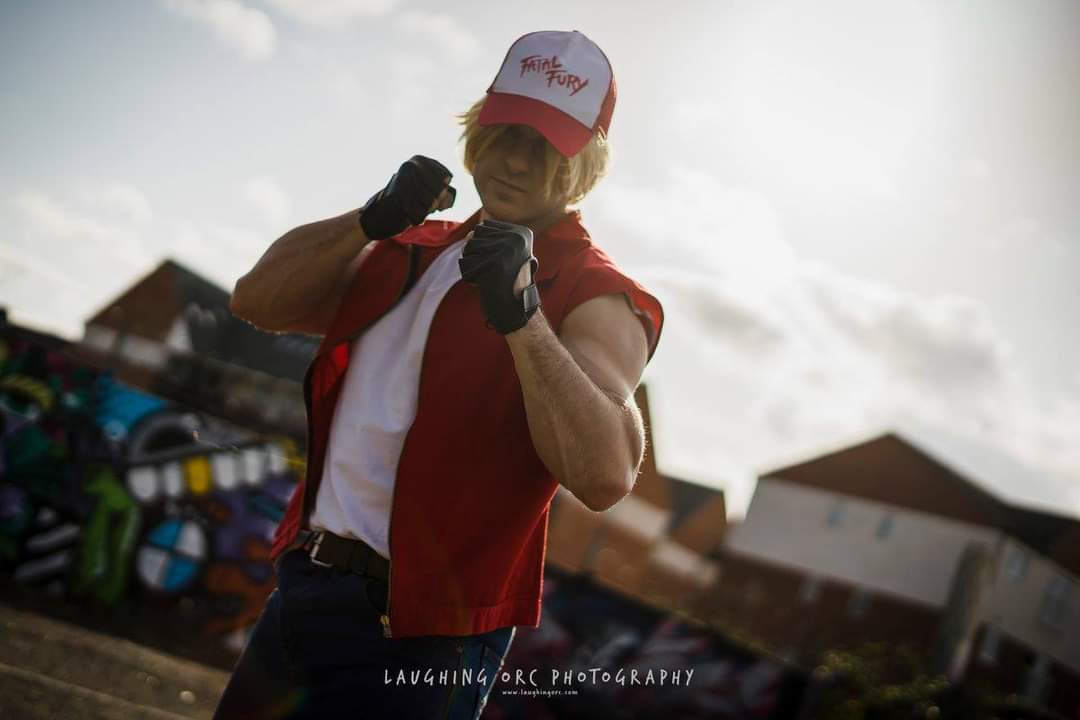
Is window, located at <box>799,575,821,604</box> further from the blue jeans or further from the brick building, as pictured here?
the blue jeans

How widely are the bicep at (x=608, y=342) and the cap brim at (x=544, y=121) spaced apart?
1.42 feet

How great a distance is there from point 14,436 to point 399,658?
993 centimetres

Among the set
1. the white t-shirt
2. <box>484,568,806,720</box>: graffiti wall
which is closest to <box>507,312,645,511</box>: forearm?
the white t-shirt

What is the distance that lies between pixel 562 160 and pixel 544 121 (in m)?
0.10

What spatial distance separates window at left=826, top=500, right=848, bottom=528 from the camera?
35.5 metres

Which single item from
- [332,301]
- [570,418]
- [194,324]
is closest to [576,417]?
[570,418]

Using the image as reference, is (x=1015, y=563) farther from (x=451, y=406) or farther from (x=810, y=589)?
(x=451, y=406)

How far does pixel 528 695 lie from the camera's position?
32.8 ft

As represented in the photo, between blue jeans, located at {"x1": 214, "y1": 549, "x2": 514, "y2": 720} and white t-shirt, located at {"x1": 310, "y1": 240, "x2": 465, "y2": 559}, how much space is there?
132 millimetres

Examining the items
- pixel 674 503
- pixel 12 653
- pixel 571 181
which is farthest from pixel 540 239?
pixel 674 503

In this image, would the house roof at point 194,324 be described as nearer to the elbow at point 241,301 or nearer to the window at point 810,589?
the window at point 810,589

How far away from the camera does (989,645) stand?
3111 cm

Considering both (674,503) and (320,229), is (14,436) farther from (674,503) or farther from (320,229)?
(674,503)

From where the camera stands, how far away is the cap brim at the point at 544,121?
1.98 m
